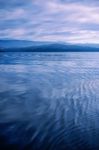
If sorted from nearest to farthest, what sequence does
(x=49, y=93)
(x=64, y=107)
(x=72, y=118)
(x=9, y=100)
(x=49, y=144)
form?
(x=49, y=144), (x=72, y=118), (x=64, y=107), (x=9, y=100), (x=49, y=93)

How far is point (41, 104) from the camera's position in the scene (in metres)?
6.79

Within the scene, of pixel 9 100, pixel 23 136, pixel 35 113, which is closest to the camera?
pixel 23 136

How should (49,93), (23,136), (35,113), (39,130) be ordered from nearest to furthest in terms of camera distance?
1. (23,136)
2. (39,130)
3. (35,113)
4. (49,93)

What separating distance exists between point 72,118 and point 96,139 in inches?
46.9

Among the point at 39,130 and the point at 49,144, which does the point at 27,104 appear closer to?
the point at 39,130

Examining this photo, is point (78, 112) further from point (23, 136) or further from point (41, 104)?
point (23, 136)

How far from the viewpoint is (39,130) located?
475 cm

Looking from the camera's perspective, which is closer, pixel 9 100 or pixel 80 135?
pixel 80 135

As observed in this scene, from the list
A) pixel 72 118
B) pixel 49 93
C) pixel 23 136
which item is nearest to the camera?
pixel 23 136

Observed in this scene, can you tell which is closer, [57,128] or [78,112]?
[57,128]

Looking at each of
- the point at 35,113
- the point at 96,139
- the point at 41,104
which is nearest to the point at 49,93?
the point at 41,104

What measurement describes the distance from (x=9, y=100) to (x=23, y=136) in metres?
2.85

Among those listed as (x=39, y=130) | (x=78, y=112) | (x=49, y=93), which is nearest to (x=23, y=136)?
(x=39, y=130)

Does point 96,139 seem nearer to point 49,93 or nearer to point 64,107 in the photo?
point 64,107
